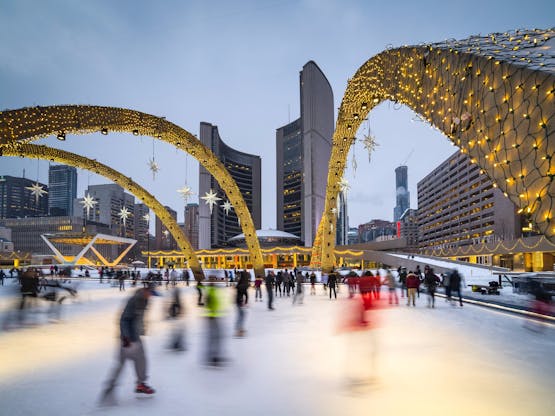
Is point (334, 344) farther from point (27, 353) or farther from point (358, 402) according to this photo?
point (27, 353)

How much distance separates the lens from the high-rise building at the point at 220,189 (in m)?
114

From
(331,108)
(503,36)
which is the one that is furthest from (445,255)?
(331,108)

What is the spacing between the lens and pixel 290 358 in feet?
22.7

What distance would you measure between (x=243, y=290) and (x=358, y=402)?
528 centimetres

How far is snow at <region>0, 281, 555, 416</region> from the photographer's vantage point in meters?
4.59

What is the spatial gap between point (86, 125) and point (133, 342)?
14644mm

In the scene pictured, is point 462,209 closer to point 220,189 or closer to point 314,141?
point 314,141

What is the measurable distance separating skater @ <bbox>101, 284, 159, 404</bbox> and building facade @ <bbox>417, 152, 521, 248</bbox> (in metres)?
73.3

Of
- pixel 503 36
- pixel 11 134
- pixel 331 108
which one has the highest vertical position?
pixel 331 108

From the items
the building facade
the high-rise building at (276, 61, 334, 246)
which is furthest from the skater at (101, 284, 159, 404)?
the high-rise building at (276, 61, 334, 246)

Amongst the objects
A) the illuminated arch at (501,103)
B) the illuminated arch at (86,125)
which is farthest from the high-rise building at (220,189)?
the illuminated arch at (501,103)

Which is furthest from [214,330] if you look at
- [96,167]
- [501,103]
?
[96,167]

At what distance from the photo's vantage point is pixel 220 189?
131m

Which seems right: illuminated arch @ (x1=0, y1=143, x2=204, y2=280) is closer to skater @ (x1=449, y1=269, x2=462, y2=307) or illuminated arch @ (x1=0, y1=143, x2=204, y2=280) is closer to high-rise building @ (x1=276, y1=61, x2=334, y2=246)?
skater @ (x1=449, y1=269, x2=462, y2=307)
